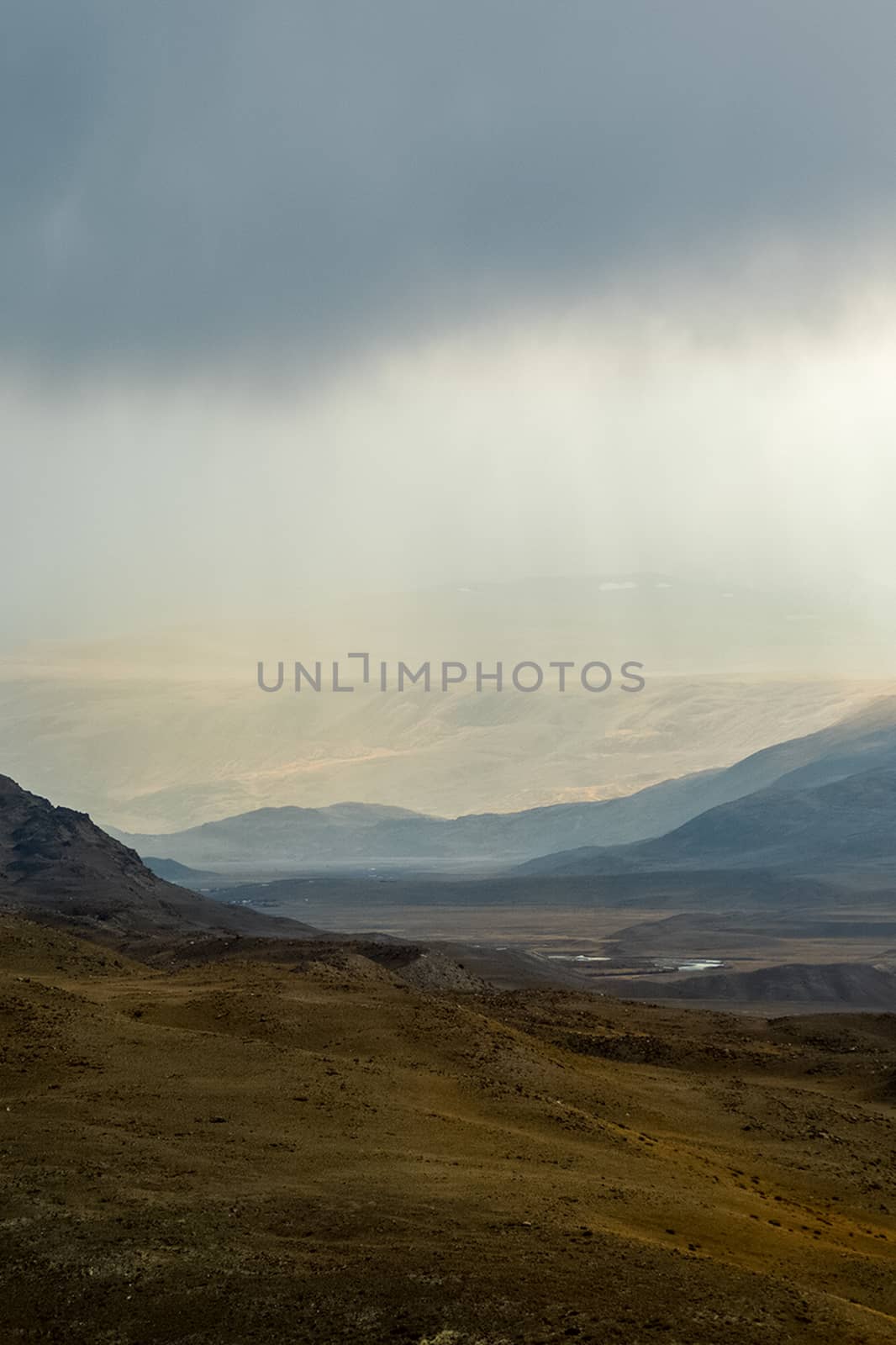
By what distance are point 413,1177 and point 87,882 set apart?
10977cm

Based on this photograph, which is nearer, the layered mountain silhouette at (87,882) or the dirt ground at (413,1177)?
the dirt ground at (413,1177)

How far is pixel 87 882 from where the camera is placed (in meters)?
128

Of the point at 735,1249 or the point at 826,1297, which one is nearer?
the point at 826,1297

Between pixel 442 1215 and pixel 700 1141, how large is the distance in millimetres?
13097

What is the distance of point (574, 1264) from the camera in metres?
19.5

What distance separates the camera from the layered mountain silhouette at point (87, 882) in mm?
110188

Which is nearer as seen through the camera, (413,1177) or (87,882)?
(413,1177)

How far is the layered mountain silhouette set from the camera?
11019 cm

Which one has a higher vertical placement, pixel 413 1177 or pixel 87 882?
pixel 413 1177

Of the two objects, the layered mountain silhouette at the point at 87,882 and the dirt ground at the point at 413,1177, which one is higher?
the dirt ground at the point at 413,1177

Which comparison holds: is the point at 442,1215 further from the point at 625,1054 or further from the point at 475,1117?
the point at 625,1054

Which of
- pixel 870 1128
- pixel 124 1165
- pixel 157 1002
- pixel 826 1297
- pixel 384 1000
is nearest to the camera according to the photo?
pixel 826 1297

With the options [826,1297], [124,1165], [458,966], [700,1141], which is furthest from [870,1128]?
[458,966]

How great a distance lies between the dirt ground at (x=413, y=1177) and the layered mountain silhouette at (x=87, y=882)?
220 ft
